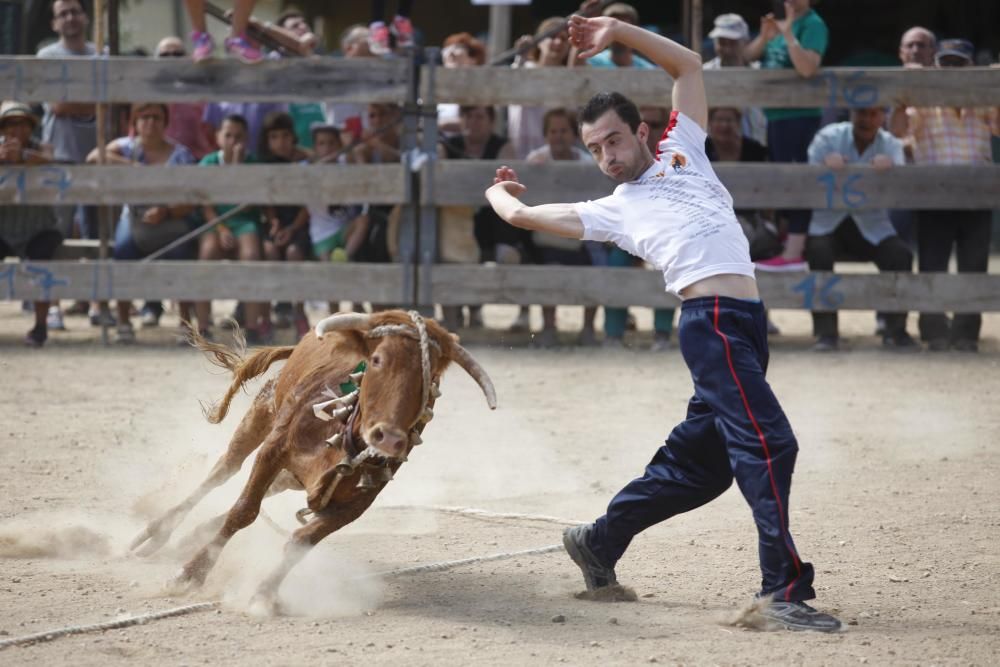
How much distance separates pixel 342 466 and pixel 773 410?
156 centimetres

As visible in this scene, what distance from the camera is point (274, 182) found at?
36.0 ft

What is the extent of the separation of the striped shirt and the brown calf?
23.1 feet

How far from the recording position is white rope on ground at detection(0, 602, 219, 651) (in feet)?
15.0

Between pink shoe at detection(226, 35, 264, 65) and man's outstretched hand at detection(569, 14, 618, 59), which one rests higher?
man's outstretched hand at detection(569, 14, 618, 59)

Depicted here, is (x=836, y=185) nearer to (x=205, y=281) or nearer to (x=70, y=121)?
(x=205, y=281)

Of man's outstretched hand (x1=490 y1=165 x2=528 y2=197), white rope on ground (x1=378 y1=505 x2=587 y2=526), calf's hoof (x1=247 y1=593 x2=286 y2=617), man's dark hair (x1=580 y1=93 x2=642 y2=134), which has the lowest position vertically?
white rope on ground (x1=378 y1=505 x2=587 y2=526)

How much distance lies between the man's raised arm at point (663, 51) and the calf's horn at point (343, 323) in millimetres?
1308

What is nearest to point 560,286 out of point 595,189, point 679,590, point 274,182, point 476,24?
point 595,189

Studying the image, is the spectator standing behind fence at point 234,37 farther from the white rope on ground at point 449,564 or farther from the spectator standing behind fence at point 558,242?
the white rope on ground at point 449,564

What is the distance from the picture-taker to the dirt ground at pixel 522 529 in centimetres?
468

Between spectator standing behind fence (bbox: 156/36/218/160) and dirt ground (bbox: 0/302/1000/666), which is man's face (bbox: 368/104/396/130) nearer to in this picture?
spectator standing behind fence (bbox: 156/36/218/160)

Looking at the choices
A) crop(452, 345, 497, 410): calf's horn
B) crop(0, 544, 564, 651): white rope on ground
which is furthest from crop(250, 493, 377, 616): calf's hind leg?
crop(452, 345, 497, 410): calf's horn

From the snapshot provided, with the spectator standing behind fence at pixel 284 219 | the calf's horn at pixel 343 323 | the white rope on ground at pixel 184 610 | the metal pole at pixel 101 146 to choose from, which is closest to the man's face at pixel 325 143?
the spectator standing behind fence at pixel 284 219

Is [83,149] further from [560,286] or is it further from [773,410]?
[773,410]
